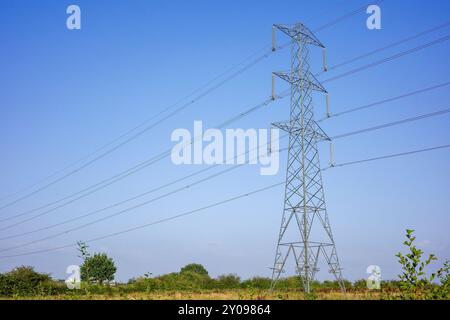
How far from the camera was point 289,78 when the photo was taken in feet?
104

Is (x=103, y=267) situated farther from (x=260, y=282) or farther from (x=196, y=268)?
(x=260, y=282)

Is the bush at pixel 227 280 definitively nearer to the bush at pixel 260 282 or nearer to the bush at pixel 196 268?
the bush at pixel 260 282

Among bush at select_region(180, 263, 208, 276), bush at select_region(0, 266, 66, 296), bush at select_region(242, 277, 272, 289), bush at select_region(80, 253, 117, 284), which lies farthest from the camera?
bush at select_region(180, 263, 208, 276)

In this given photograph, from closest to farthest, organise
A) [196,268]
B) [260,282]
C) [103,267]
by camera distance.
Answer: [260,282] < [103,267] < [196,268]

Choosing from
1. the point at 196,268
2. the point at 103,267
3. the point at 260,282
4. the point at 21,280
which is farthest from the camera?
the point at 196,268

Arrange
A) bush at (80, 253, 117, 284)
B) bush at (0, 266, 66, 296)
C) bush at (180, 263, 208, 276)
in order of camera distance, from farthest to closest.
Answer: bush at (180, 263, 208, 276) → bush at (80, 253, 117, 284) → bush at (0, 266, 66, 296)

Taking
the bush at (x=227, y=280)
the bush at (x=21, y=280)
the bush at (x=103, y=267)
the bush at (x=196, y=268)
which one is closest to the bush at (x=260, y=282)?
the bush at (x=227, y=280)

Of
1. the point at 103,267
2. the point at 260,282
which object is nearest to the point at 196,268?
the point at 103,267

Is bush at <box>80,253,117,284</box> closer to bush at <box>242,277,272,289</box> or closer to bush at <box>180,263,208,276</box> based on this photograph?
bush at <box>180,263,208,276</box>

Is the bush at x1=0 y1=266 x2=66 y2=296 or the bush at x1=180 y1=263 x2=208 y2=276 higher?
the bush at x1=0 y1=266 x2=66 y2=296

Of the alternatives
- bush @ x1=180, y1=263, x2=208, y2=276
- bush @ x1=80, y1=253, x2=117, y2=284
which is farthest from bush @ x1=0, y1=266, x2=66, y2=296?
bush @ x1=180, y1=263, x2=208, y2=276
